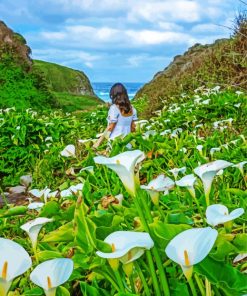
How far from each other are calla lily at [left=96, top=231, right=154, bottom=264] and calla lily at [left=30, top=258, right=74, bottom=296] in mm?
82

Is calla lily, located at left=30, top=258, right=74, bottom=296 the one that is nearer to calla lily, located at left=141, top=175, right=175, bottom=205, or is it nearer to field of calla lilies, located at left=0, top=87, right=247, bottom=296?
field of calla lilies, located at left=0, top=87, right=247, bottom=296

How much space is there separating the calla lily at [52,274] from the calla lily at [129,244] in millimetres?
82

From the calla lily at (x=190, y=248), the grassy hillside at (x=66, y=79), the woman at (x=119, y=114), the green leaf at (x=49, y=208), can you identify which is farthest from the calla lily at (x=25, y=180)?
the grassy hillside at (x=66, y=79)

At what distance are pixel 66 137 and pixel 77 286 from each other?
19.4 feet

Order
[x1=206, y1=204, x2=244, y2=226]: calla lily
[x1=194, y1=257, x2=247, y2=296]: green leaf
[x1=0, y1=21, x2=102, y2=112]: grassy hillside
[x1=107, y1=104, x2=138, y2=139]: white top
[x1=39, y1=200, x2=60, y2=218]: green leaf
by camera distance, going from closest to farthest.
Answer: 1. [x1=194, y1=257, x2=247, y2=296]: green leaf
2. [x1=206, y1=204, x2=244, y2=226]: calla lily
3. [x1=39, y1=200, x2=60, y2=218]: green leaf
4. [x1=107, y1=104, x2=138, y2=139]: white top
5. [x1=0, y1=21, x2=102, y2=112]: grassy hillside

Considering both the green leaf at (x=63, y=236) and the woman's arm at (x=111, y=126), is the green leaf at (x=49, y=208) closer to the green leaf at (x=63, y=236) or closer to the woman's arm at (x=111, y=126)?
the green leaf at (x=63, y=236)

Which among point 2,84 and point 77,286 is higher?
point 2,84

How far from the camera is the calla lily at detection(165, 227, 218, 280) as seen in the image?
3.64 feet

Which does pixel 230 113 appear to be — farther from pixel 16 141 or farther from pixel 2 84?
pixel 2 84

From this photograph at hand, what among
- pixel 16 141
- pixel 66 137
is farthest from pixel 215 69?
pixel 16 141

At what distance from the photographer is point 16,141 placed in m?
6.91

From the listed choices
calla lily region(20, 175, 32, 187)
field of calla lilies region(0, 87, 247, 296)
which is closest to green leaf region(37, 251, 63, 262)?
field of calla lilies region(0, 87, 247, 296)

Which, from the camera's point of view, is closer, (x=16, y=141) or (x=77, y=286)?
(x=77, y=286)

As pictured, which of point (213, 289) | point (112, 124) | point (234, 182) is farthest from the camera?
point (112, 124)
